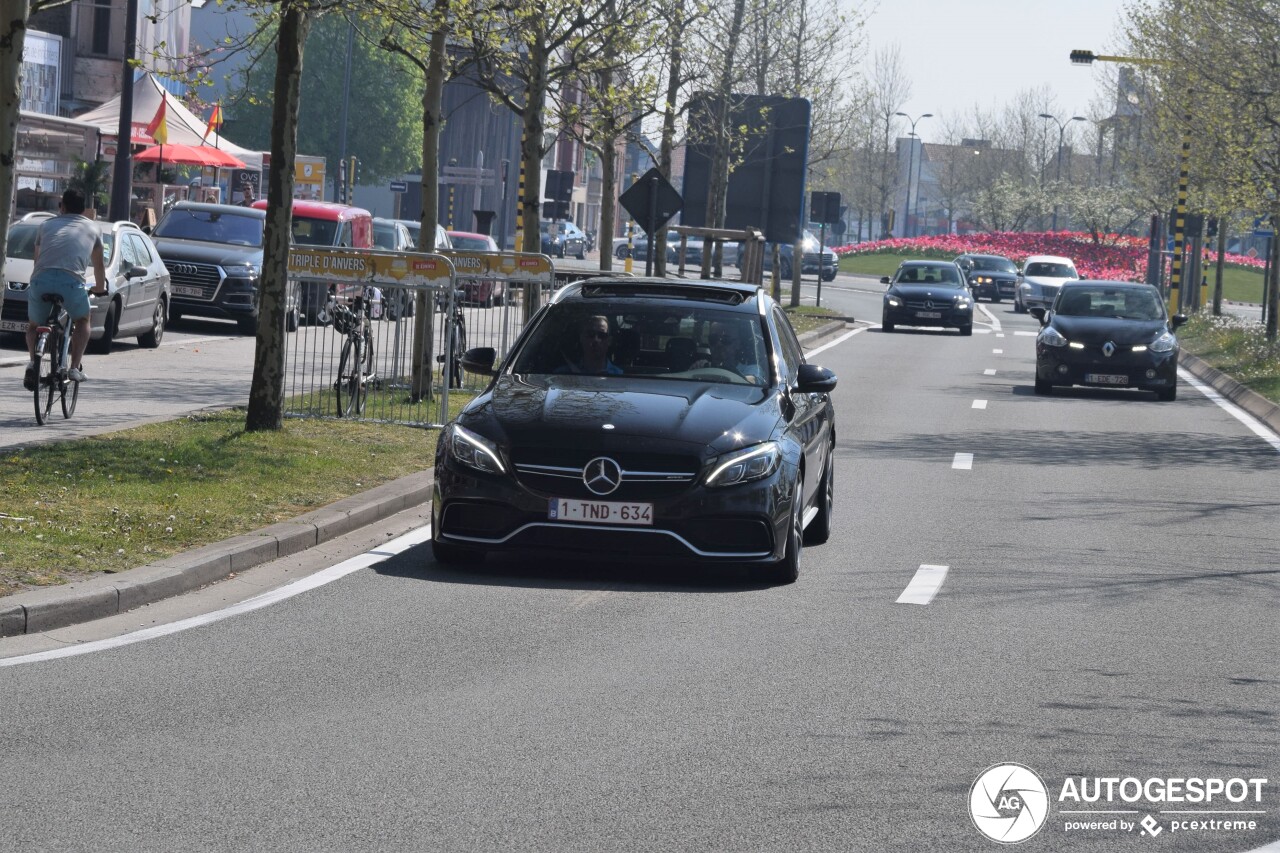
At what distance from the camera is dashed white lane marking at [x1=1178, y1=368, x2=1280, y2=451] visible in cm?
2141

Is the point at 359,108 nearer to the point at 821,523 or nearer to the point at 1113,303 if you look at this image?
the point at 1113,303

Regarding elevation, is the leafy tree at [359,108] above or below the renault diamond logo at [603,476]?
above

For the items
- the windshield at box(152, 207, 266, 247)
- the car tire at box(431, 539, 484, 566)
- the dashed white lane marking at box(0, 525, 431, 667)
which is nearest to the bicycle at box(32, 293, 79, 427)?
the dashed white lane marking at box(0, 525, 431, 667)

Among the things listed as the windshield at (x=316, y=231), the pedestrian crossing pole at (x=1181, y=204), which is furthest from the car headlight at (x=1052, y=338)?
the pedestrian crossing pole at (x=1181, y=204)

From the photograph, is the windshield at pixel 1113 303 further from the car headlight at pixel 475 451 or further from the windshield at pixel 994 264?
the windshield at pixel 994 264

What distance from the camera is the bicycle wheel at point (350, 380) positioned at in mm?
16906

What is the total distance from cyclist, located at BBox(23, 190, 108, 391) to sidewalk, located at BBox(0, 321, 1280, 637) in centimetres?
381

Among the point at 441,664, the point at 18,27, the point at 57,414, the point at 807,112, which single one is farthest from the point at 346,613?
the point at 807,112

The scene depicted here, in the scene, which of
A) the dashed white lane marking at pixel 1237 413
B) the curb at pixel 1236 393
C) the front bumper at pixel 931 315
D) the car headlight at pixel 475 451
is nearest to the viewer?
the car headlight at pixel 475 451

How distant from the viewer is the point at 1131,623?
9.43 meters

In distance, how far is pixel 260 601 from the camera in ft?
29.9

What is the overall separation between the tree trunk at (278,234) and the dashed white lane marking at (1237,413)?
10.3m

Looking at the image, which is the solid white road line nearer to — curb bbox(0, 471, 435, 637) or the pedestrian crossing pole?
the pedestrian crossing pole

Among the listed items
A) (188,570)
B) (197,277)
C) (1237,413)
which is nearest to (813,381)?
(188,570)
